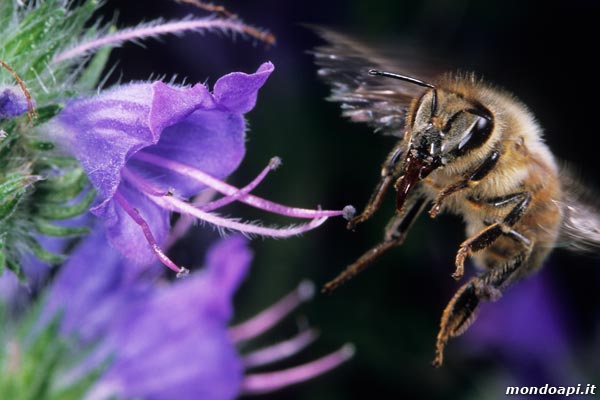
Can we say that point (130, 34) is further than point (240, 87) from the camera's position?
Yes

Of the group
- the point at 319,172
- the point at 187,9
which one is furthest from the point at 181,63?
the point at 319,172

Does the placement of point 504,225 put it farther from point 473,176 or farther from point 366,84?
point 366,84

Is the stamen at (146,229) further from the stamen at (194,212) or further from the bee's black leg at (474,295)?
the bee's black leg at (474,295)

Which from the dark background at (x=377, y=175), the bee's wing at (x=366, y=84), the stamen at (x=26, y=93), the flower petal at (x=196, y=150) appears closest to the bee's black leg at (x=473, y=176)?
the bee's wing at (x=366, y=84)

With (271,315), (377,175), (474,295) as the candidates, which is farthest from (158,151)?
(377,175)

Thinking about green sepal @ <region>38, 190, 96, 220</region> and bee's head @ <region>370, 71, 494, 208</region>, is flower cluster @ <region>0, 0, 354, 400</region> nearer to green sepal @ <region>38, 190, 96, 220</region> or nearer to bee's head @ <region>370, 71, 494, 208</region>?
green sepal @ <region>38, 190, 96, 220</region>

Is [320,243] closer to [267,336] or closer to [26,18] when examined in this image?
[267,336]
